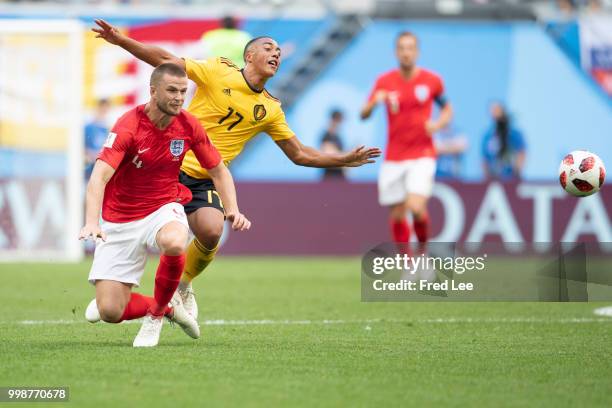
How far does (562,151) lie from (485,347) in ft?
52.4

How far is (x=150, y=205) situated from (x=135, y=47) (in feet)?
4.09

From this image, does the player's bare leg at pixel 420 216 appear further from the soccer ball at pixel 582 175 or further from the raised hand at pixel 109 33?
the raised hand at pixel 109 33

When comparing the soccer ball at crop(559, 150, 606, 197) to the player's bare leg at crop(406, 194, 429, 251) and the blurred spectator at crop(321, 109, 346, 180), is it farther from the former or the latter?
the blurred spectator at crop(321, 109, 346, 180)

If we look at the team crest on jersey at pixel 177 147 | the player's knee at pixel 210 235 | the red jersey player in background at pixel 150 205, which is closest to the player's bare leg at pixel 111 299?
the red jersey player in background at pixel 150 205

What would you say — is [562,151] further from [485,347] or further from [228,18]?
[485,347]

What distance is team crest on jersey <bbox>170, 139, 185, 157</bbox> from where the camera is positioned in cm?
794

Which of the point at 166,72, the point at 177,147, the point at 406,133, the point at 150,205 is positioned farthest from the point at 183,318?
the point at 406,133

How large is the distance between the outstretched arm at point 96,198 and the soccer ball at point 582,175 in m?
4.31

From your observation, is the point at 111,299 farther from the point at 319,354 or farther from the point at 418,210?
the point at 418,210

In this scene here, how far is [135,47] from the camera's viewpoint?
8.59m

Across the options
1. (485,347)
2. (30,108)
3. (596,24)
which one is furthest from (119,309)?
(596,24)

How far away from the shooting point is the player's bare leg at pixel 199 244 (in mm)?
9227

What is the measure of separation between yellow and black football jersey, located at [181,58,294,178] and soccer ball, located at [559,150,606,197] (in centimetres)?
248

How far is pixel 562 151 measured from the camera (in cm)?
2361
